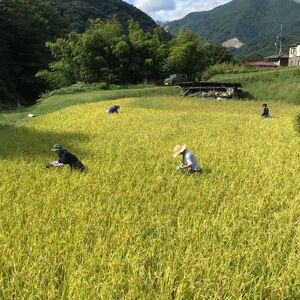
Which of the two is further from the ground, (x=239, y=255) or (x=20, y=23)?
(x=20, y=23)

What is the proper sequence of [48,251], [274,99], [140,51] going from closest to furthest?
[48,251] < [274,99] < [140,51]

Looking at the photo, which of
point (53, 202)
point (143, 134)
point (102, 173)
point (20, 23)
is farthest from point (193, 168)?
point (20, 23)

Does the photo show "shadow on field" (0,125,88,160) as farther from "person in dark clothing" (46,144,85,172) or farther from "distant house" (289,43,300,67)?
"distant house" (289,43,300,67)

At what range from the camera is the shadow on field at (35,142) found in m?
9.05

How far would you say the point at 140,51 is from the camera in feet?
129

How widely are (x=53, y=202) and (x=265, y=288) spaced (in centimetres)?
304

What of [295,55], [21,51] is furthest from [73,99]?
[295,55]

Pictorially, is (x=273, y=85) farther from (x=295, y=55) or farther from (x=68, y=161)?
(x=295, y=55)

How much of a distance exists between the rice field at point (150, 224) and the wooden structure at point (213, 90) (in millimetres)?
18138

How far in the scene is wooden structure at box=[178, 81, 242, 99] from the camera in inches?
1091

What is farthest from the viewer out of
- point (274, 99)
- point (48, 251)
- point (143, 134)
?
point (274, 99)

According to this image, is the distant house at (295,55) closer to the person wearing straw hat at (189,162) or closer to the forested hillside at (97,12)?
the forested hillside at (97,12)

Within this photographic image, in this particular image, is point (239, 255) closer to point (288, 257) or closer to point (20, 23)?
point (288, 257)

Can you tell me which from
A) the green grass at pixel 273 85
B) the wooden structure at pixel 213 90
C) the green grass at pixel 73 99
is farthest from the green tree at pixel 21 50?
the green grass at pixel 273 85
